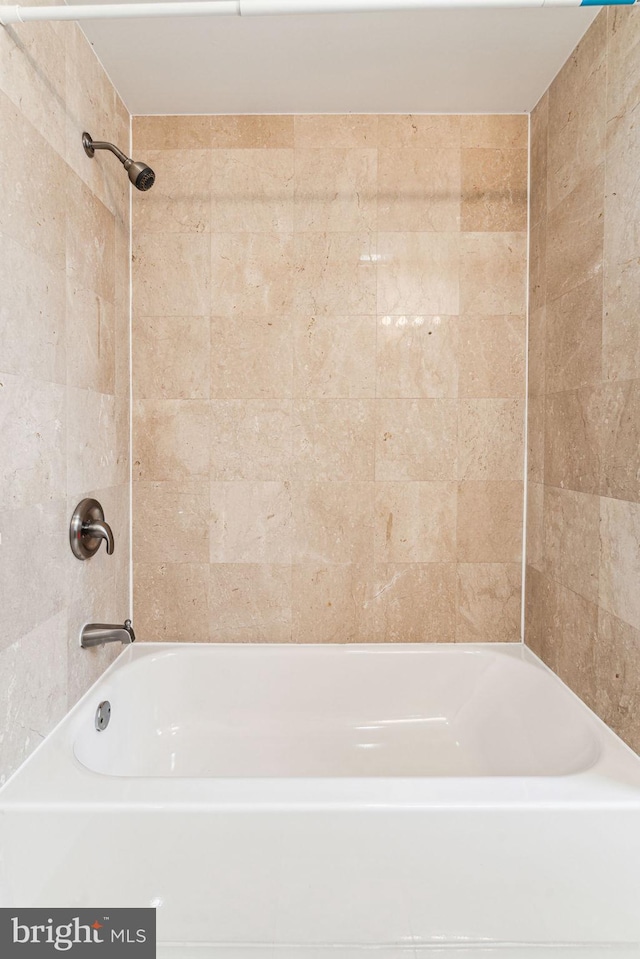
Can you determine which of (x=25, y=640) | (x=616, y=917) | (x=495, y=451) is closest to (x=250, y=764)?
(x=25, y=640)

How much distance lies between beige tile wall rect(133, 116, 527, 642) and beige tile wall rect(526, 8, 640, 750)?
5.9 inches

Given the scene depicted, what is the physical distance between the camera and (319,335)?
6.45ft

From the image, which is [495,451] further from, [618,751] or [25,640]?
[25,640]

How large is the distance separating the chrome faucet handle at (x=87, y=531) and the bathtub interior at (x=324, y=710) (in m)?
0.48

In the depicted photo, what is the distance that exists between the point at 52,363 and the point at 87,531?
45 cm

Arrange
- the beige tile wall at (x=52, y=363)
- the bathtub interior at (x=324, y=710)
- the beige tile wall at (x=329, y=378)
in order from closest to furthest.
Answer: the beige tile wall at (x=52, y=363) < the bathtub interior at (x=324, y=710) < the beige tile wall at (x=329, y=378)

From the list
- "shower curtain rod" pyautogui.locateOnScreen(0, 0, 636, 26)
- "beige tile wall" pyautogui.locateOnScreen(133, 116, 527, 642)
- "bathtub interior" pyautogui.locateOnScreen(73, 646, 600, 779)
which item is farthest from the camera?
"beige tile wall" pyautogui.locateOnScreen(133, 116, 527, 642)

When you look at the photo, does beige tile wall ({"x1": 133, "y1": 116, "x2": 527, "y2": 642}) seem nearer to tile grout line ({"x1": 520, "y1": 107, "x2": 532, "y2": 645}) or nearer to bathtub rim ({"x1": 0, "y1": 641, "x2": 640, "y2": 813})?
tile grout line ({"x1": 520, "y1": 107, "x2": 532, "y2": 645})

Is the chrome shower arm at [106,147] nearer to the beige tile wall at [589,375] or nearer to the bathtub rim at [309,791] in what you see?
the beige tile wall at [589,375]

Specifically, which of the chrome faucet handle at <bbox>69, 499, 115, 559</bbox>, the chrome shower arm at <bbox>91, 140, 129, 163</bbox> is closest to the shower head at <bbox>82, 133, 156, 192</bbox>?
the chrome shower arm at <bbox>91, 140, 129, 163</bbox>

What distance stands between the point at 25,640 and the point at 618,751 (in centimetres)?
140

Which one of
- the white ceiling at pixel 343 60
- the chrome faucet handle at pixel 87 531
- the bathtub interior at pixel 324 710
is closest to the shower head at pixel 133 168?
the white ceiling at pixel 343 60

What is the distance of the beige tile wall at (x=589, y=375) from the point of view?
4.37 feet

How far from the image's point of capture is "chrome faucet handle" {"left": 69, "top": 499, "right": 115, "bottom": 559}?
58.4 inches
